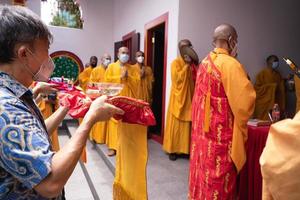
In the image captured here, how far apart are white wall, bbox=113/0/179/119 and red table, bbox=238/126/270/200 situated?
1.63 metres

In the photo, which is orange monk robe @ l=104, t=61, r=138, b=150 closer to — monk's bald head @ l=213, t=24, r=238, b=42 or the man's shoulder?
monk's bald head @ l=213, t=24, r=238, b=42

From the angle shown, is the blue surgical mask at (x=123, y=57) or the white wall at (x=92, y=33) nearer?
the blue surgical mask at (x=123, y=57)

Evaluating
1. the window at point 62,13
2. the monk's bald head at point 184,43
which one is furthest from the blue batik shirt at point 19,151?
the window at point 62,13

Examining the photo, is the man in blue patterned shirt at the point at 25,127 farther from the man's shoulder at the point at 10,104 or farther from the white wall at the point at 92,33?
the white wall at the point at 92,33

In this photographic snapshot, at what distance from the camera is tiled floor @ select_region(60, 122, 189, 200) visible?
2.55 meters

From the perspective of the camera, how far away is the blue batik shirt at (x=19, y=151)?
24.6 inches

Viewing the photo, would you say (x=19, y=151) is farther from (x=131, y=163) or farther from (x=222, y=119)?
(x=222, y=119)

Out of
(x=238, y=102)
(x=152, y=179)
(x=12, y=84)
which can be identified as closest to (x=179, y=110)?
(x=152, y=179)

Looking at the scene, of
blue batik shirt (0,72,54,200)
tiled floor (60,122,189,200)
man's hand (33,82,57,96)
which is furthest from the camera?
tiled floor (60,122,189,200)

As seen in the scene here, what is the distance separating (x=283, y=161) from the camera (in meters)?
0.75

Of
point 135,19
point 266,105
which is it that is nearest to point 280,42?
point 266,105

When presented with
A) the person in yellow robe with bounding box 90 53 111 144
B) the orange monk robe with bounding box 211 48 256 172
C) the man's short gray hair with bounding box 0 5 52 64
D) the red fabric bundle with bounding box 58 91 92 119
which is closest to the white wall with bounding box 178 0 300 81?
the orange monk robe with bounding box 211 48 256 172

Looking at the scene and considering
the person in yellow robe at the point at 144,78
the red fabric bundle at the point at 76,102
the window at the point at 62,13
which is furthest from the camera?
the window at the point at 62,13

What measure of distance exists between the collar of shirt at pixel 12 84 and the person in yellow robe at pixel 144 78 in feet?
10.9
